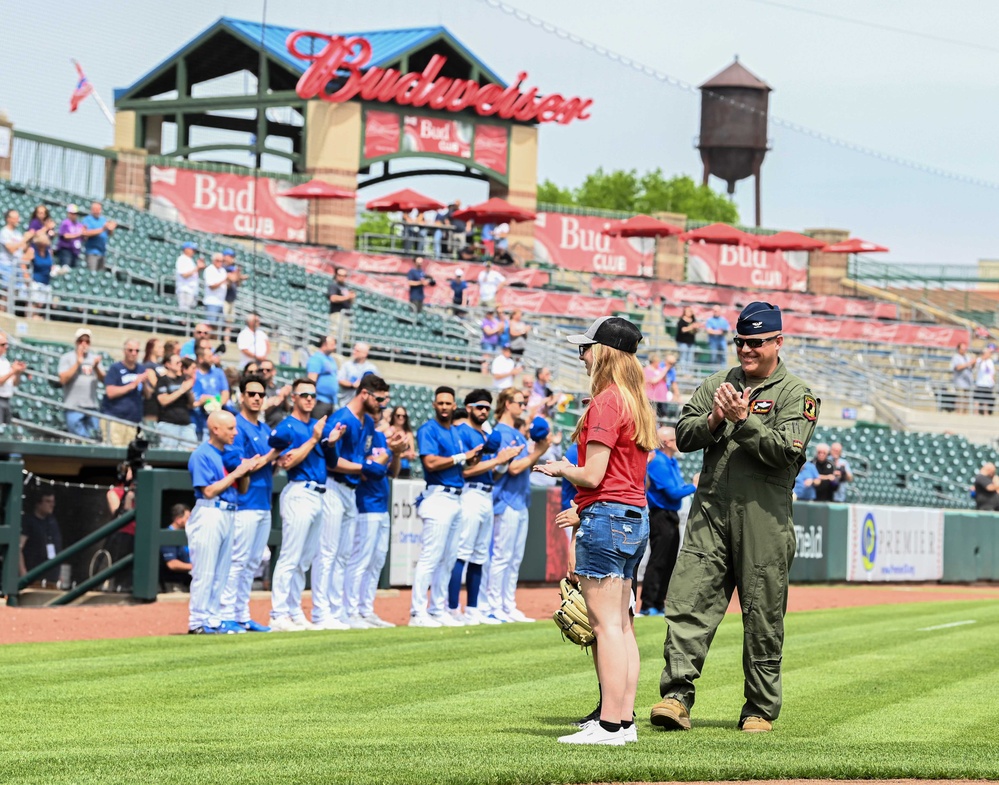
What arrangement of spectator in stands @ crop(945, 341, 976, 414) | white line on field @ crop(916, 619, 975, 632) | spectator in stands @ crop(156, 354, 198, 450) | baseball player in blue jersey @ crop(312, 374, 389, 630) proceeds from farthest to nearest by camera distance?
spectator in stands @ crop(945, 341, 976, 414), spectator in stands @ crop(156, 354, 198, 450), white line on field @ crop(916, 619, 975, 632), baseball player in blue jersey @ crop(312, 374, 389, 630)

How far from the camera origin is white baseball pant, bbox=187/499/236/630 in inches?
512

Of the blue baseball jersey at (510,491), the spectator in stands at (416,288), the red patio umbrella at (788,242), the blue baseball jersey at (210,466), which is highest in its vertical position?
the red patio umbrella at (788,242)

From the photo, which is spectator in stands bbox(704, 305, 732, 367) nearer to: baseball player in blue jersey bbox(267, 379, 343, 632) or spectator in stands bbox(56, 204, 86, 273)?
spectator in stands bbox(56, 204, 86, 273)

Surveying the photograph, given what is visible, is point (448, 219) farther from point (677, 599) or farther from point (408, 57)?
point (677, 599)

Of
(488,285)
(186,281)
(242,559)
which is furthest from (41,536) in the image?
(488,285)

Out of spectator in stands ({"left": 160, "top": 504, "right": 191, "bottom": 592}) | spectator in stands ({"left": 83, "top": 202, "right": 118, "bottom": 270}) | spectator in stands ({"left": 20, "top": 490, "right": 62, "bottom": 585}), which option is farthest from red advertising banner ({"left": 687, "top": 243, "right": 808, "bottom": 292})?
spectator in stands ({"left": 20, "top": 490, "right": 62, "bottom": 585})

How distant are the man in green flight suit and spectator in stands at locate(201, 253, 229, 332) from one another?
58.8 ft

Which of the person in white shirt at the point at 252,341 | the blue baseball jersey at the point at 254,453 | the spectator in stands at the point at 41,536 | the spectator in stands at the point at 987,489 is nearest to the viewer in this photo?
the blue baseball jersey at the point at 254,453

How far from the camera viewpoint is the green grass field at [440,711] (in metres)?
6.35

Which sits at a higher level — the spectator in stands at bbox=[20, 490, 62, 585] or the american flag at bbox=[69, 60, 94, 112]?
the american flag at bbox=[69, 60, 94, 112]

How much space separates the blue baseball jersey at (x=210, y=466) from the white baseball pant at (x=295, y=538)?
0.60 metres

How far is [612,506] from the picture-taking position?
271 inches

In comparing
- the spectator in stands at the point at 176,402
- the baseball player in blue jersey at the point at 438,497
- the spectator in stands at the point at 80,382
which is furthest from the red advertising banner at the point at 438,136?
the baseball player in blue jersey at the point at 438,497

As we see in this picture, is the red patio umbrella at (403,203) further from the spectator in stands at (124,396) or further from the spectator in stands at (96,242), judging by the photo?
the spectator in stands at (124,396)
